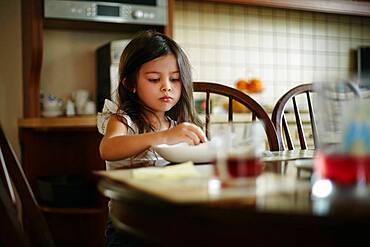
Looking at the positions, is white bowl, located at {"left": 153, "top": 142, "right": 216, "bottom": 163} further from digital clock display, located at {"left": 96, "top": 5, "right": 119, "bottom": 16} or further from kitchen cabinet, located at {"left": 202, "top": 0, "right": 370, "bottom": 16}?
kitchen cabinet, located at {"left": 202, "top": 0, "right": 370, "bottom": 16}

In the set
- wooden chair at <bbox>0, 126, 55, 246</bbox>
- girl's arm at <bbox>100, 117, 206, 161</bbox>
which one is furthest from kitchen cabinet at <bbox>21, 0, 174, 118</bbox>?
wooden chair at <bbox>0, 126, 55, 246</bbox>

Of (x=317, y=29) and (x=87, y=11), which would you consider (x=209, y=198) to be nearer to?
(x=87, y=11)

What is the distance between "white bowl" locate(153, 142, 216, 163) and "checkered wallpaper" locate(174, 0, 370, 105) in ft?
7.86

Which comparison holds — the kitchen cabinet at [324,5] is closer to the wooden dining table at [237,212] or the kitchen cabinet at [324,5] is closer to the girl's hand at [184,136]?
the girl's hand at [184,136]

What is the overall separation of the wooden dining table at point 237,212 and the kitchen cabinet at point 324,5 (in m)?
2.61

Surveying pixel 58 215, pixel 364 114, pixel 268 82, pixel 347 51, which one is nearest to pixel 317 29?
pixel 347 51

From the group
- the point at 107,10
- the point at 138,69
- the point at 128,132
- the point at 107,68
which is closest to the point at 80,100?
the point at 107,68

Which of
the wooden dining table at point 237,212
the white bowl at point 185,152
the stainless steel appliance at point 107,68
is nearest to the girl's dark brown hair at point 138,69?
the white bowl at point 185,152

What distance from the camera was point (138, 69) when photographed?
4.94ft

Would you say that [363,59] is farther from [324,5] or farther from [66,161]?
[66,161]

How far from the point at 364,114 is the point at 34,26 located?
2.26 metres

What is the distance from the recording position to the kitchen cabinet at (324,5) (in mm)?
3291

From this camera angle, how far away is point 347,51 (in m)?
4.00

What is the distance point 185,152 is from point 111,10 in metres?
1.89
